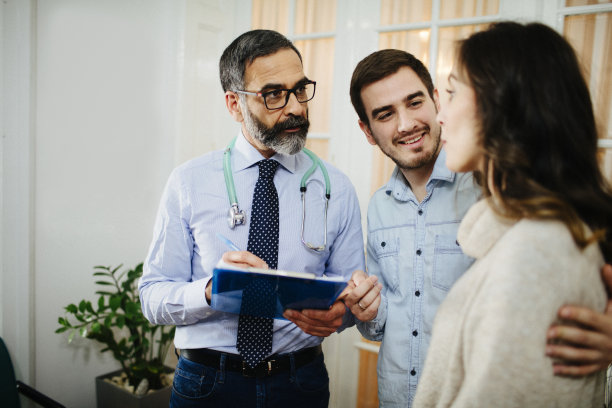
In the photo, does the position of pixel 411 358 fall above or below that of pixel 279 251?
below

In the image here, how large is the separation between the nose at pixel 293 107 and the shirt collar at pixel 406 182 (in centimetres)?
40

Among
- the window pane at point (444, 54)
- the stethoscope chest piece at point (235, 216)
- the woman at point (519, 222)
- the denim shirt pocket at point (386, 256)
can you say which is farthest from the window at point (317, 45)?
the woman at point (519, 222)

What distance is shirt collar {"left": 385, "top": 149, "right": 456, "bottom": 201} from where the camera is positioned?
1.36 meters

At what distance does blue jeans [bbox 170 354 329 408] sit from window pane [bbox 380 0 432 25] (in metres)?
1.94

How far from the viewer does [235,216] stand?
136 cm

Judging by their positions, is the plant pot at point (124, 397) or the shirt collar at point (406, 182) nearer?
the shirt collar at point (406, 182)

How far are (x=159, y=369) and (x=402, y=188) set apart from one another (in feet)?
5.92

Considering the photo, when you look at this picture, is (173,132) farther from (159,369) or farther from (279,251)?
(279,251)

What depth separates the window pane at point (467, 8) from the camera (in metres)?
2.12

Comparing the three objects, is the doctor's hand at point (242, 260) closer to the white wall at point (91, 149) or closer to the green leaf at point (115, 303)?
the green leaf at point (115, 303)

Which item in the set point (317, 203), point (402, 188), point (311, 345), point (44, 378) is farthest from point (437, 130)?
point (44, 378)

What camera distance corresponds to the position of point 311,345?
141cm

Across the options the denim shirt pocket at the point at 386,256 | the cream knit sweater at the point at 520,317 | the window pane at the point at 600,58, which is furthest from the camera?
the window pane at the point at 600,58

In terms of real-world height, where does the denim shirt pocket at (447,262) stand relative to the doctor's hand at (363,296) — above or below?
above
